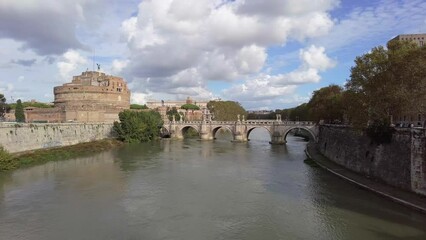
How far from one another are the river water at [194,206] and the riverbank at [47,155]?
1178 mm

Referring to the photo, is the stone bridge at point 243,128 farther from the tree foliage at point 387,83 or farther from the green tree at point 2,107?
the tree foliage at point 387,83

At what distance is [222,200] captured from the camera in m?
16.5

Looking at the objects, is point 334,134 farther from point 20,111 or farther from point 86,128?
point 20,111

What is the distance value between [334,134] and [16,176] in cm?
2009

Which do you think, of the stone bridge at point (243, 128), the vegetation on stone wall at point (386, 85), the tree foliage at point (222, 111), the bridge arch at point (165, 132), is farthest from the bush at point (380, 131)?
the tree foliage at point (222, 111)

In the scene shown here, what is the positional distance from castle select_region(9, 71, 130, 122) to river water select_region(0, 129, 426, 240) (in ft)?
90.2

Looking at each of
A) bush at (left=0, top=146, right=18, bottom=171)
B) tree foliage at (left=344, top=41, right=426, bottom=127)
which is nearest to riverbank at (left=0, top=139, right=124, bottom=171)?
bush at (left=0, top=146, right=18, bottom=171)

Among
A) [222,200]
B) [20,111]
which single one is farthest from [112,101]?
[222,200]

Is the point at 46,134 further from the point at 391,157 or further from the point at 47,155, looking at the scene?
the point at 391,157

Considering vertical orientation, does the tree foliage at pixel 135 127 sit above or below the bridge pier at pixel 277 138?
above

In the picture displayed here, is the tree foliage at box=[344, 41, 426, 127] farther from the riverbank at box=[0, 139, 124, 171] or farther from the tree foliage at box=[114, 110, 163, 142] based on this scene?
the tree foliage at box=[114, 110, 163, 142]

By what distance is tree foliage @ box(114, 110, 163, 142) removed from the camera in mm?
44406

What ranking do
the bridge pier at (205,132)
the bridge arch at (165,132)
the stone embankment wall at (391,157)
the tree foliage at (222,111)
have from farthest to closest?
the tree foliage at (222,111)
the bridge arch at (165,132)
the bridge pier at (205,132)
the stone embankment wall at (391,157)

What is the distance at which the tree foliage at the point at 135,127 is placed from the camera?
44406 millimetres
